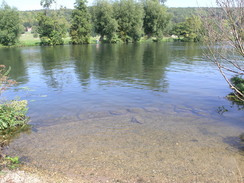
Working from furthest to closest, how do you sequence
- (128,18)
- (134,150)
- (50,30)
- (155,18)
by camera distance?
1. (155,18)
2. (128,18)
3. (50,30)
4. (134,150)

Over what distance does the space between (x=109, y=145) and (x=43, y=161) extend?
7.66 ft

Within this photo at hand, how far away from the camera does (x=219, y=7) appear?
22.4 ft

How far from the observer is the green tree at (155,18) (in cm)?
8281

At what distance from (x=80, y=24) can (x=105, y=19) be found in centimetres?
834

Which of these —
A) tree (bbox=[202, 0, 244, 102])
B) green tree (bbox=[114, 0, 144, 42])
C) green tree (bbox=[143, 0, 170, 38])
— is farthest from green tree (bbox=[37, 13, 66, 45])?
tree (bbox=[202, 0, 244, 102])

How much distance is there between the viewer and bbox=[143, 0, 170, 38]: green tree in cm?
8281

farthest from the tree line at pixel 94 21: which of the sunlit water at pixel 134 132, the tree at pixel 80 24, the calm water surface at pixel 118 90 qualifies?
the sunlit water at pixel 134 132

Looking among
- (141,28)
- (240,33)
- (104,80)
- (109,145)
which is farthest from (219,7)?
(141,28)

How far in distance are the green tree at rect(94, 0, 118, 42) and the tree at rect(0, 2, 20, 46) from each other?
2441 centimetres

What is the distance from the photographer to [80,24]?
76562 mm

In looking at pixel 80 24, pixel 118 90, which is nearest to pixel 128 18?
pixel 80 24

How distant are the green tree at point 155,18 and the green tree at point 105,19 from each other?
1430 centimetres

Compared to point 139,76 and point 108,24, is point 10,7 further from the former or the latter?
point 139,76

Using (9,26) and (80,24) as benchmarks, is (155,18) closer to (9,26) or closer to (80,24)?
(80,24)
